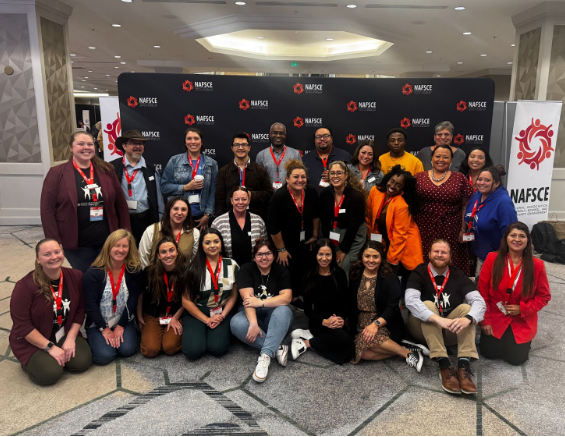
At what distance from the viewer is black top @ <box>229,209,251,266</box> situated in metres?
3.26

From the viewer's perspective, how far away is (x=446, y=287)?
113 inches

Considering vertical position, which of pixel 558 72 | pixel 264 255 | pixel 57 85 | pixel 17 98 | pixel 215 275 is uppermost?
pixel 558 72

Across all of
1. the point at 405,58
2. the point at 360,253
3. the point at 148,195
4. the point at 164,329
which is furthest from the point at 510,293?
the point at 405,58

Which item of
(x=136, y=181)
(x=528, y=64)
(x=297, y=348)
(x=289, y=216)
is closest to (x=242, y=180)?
(x=289, y=216)

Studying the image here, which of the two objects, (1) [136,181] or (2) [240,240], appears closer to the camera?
(2) [240,240]

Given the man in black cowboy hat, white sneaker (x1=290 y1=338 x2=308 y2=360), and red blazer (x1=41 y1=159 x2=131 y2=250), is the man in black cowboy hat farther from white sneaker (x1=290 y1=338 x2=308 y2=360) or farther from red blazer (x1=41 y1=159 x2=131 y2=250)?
white sneaker (x1=290 y1=338 x2=308 y2=360)

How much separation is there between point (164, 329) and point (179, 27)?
22.4 feet

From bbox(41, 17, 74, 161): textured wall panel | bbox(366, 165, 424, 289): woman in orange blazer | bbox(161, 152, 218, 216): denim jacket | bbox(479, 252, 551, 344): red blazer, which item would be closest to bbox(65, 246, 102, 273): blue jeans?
bbox(161, 152, 218, 216): denim jacket

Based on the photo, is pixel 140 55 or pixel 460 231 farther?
pixel 140 55

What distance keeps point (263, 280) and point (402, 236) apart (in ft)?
3.79

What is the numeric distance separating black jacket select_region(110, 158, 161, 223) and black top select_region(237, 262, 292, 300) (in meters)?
1.10

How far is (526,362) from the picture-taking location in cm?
286

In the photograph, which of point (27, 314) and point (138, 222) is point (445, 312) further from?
point (27, 314)

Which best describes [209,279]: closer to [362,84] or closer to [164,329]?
[164,329]
